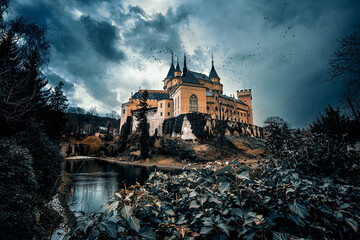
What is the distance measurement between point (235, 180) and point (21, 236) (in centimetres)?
484

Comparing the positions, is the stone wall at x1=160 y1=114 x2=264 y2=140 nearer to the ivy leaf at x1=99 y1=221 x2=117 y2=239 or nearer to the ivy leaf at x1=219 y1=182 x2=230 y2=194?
the ivy leaf at x1=219 y1=182 x2=230 y2=194

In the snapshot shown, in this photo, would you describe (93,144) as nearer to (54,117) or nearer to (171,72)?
(54,117)

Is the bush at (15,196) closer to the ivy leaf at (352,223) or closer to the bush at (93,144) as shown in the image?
the ivy leaf at (352,223)

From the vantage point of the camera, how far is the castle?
35188 mm

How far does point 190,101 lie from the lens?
35188 millimetres

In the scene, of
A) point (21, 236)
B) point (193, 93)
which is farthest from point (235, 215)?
point (193, 93)

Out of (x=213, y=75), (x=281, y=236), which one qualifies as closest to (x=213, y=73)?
(x=213, y=75)

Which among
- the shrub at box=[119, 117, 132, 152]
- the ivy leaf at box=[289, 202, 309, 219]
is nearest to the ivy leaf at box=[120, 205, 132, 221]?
the ivy leaf at box=[289, 202, 309, 219]

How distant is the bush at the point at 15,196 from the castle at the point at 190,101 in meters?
29.6

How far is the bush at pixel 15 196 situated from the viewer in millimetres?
3497

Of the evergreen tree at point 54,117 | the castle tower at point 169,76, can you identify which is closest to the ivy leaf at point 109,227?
the evergreen tree at point 54,117

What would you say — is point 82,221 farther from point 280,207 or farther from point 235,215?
point 280,207

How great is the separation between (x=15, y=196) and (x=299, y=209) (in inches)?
236

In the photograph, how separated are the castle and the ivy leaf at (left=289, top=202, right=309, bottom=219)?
32203mm
